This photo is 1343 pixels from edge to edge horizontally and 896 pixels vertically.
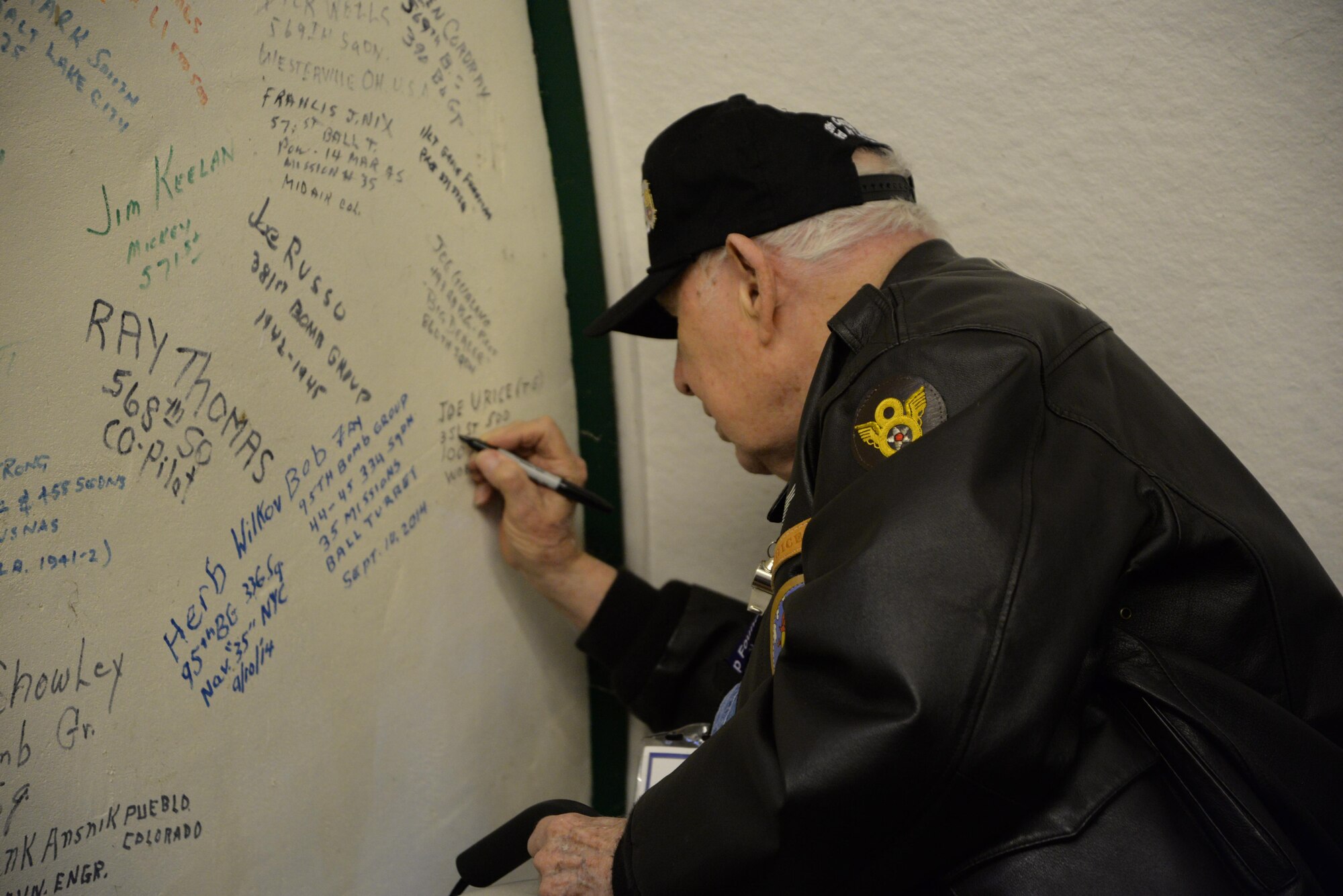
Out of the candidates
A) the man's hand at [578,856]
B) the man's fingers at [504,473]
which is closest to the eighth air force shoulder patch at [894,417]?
the man's hand at [578,856]

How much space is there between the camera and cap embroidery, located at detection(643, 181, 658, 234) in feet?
3.63

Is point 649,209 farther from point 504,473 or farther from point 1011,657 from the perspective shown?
point 1011,657

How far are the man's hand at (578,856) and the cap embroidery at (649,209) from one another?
661mm

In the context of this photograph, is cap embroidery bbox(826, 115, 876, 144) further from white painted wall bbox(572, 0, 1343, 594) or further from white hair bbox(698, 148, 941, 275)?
white painted wall bbox(572, 0, 1343, 594)

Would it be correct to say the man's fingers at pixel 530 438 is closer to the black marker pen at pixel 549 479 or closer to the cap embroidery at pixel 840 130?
the black marker pen at pixel 549 479

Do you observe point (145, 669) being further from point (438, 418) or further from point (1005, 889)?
point (1005, 889)

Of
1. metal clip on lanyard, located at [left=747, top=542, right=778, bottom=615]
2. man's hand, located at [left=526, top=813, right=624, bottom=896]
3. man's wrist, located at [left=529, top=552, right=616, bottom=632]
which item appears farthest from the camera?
man's wrist, located at [left=529, top=552, right=616, bottom=632]

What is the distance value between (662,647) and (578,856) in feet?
1.91

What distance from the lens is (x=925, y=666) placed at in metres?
0.60

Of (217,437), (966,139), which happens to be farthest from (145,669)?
(966,139)

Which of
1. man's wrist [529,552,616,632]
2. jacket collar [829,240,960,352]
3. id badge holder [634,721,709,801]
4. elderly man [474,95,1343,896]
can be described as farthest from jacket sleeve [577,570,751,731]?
jacket collar [829,240,960,352]

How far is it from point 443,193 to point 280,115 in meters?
0.29

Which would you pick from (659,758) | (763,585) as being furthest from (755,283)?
(659,758)

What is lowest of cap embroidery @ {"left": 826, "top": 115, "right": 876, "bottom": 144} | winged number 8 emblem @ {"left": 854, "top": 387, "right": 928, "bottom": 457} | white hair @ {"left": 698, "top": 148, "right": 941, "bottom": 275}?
winged number 8 emblem @ {"left": 854, "top": 387, "right": 928, "bottom": 457}
